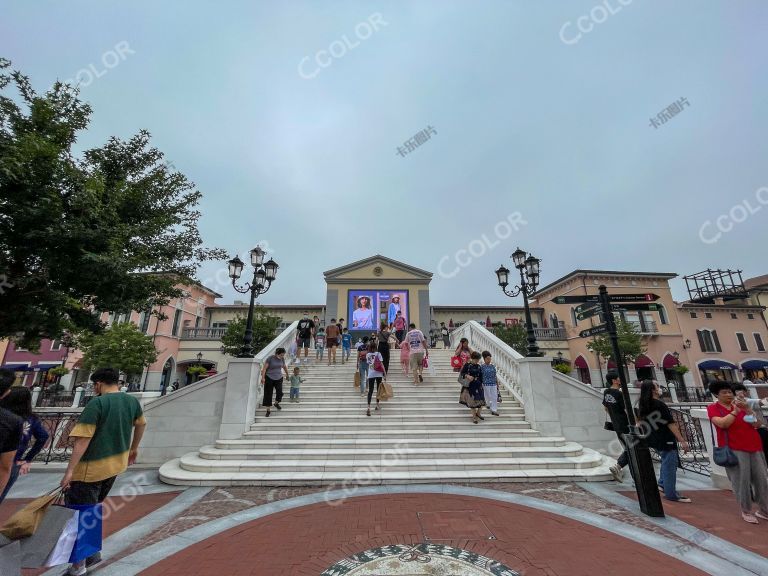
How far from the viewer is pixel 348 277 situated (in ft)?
74.1

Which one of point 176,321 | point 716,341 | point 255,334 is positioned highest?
point 176,321

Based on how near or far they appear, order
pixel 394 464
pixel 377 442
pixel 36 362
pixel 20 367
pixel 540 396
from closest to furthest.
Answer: pixel 394 464, pixel 377 442, pixel 540 396, pixel 20 367, pixel 36 362

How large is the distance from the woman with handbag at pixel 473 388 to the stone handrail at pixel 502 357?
4.76 feet

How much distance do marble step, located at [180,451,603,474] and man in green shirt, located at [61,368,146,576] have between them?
3142mm

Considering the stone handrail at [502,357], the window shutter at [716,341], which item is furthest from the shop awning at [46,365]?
the window shutter at [716,341]

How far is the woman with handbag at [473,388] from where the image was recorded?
7.96m

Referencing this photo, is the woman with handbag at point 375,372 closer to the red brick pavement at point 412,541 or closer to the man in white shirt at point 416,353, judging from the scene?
the man in white shirt at point 416,353

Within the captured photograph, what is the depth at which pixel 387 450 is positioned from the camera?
22.6 feet

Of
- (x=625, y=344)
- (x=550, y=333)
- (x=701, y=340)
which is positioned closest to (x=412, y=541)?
(x=625, y=344)

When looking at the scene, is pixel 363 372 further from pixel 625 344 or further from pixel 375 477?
pixel 625 344

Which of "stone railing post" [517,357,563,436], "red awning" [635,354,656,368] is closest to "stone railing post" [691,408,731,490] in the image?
"stone railing post" [517,357,563,436]

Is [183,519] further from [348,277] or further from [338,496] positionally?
[348,277]

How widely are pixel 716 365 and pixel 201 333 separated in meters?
45.2

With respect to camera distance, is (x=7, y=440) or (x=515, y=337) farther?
(x=515, y=337)
